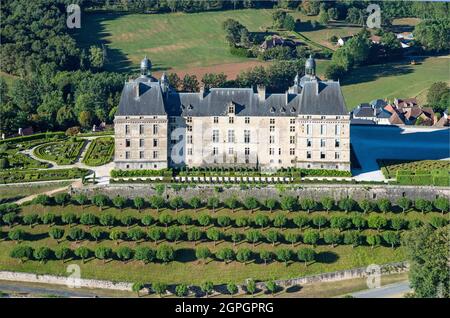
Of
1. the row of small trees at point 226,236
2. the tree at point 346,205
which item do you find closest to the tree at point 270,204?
the row of small trees at point 226,236

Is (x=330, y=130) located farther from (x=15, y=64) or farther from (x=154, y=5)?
(x=154, y=5)

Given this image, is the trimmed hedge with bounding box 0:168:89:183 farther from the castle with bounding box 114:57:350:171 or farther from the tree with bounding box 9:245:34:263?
the tree with bounding box 9:245:34:263

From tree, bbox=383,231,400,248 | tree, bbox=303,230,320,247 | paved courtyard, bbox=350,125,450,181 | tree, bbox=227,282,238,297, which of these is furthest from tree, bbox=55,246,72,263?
paved courtyard, bbox=350,125,450,181

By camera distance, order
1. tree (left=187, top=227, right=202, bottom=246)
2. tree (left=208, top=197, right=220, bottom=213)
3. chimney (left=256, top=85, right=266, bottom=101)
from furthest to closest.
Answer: chimney (left=256, top=85, right=266, bottom=101) < tree (left=208, top=197, right=220, bottom=213) < tree (left=187, top=227, right=202, bottom=246)

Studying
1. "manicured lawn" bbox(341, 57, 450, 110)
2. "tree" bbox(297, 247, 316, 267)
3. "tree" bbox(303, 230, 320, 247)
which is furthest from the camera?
"manicured lawn" bbox(341, 57, 450, 110)

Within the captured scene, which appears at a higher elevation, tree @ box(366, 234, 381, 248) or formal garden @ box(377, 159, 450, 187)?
formal garden @ box(377, 159, 450, 187)
